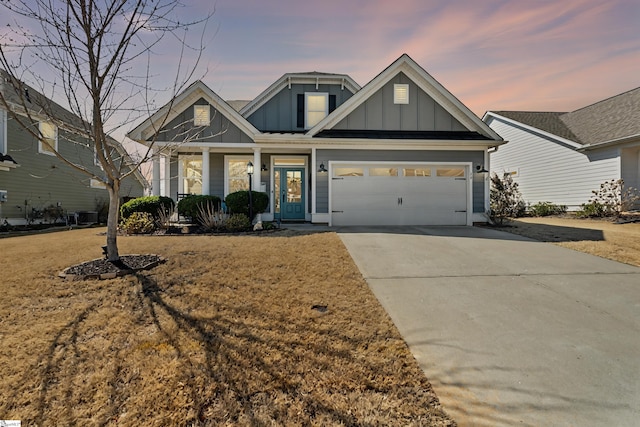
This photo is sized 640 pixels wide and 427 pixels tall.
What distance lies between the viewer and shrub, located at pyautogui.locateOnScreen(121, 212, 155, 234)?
8.33 metres

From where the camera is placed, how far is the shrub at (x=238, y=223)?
8.72m

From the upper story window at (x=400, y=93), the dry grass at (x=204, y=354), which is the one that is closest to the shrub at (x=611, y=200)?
the upper story window at (x=400, y=93)

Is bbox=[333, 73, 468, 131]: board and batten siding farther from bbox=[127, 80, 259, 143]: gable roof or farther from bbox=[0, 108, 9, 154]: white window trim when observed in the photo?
bbox=[0, 108, 9, 154]: white window trim

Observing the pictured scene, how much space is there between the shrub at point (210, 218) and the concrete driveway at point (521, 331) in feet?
16.3

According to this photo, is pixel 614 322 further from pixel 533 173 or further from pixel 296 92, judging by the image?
pixel 533 173

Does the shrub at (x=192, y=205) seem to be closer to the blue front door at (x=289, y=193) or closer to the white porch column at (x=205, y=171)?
the white porch column at (x=205, y=171)

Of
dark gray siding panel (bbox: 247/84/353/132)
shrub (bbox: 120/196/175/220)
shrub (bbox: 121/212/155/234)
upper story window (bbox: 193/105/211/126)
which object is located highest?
dark gray siding panel (bbox: 247/84/353/132)

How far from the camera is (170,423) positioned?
1.66 m

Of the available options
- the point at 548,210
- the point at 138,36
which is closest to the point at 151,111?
the point at 138,36

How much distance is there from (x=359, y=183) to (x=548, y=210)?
11.5 metres

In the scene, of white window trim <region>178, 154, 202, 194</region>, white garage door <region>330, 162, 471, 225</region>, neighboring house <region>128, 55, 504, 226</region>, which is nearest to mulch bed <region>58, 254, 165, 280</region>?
neighboring house <region>128, 55, 504, 226</region>

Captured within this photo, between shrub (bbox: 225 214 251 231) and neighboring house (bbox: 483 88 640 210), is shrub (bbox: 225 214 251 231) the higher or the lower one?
the lower one

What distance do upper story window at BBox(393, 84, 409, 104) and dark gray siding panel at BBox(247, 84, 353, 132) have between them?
419 centimetres

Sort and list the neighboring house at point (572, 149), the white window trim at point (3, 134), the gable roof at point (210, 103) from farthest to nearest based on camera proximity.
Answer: the neighboring house at point (572, 149) < the white window trim at point (3, 134) < the gable roof at point (210, 103)
